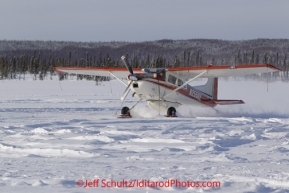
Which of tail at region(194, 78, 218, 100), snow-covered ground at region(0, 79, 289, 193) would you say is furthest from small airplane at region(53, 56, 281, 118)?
snow-covered ground at region(0, 79, 289, 193)

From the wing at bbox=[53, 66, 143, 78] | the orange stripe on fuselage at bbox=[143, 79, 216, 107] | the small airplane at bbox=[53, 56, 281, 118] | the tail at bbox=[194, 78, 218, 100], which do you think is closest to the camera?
the small airplane at bbox=[53, 56, 281, 118]

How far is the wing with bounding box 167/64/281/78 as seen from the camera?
13.8 m

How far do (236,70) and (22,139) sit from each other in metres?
8.07

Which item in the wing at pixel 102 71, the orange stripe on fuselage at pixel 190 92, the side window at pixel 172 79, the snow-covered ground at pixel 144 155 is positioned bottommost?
the snow-covered ground at pixel 144 155

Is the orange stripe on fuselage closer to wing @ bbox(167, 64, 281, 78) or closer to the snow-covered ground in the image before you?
wing @ bbox(167, 64, 281, 78)

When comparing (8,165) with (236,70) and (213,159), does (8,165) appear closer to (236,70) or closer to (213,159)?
(213,159)

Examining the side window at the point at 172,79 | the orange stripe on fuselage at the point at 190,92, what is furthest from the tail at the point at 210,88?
the side window at the point at 172,79

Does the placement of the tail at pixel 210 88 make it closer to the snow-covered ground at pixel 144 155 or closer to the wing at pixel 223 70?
the wing at pixel 223 70

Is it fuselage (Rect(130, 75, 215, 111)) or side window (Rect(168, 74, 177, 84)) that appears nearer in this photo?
fuselage (Rect(130, 75, 215, 111))

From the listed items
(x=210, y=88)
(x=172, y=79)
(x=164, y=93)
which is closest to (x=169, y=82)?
(x=172, y=79)

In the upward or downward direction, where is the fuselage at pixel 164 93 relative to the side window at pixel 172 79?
downward

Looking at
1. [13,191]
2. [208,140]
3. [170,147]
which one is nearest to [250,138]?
[208,140]

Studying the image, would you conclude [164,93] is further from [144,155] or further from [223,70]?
[144,155]

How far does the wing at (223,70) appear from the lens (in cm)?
1381
